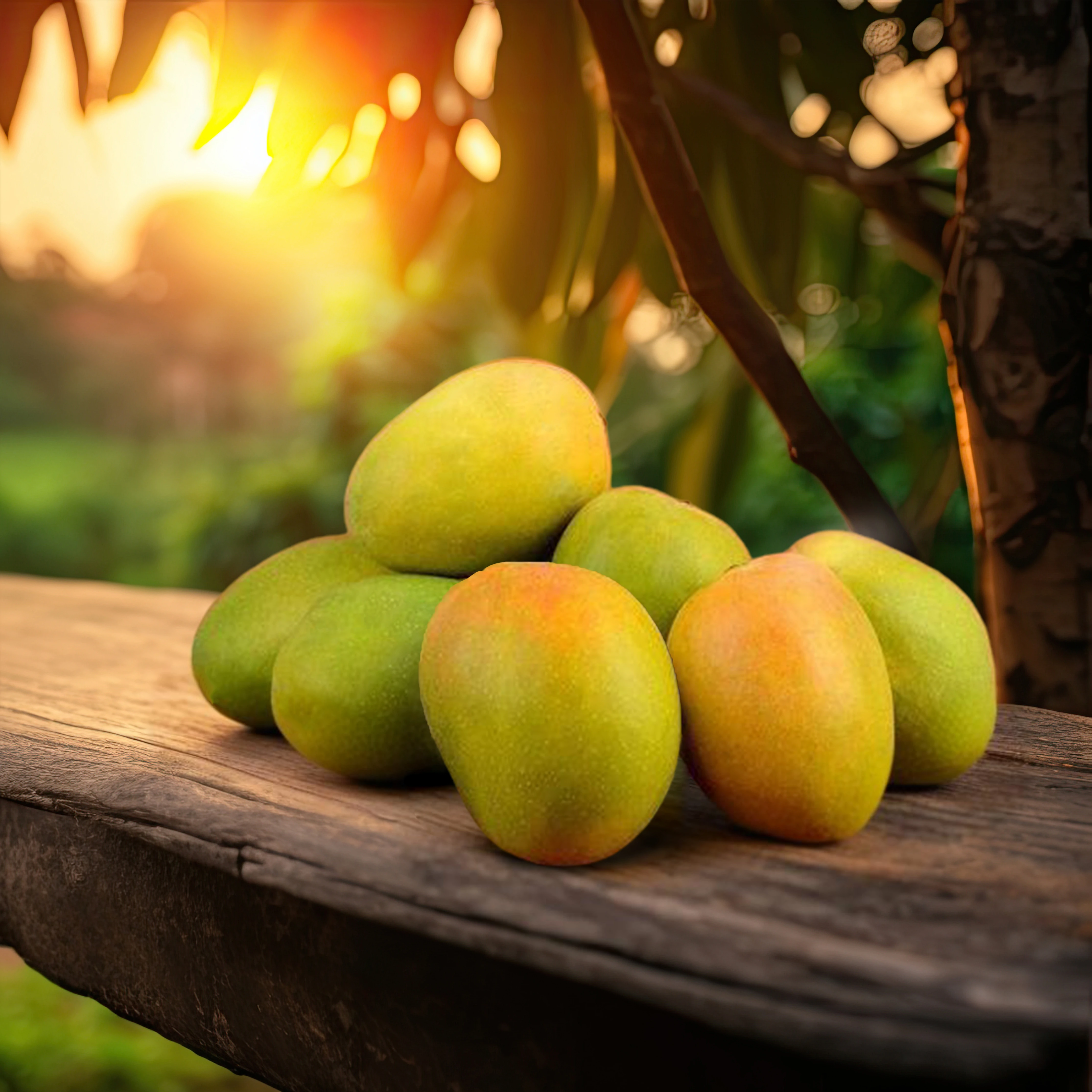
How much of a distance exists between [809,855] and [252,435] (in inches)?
142

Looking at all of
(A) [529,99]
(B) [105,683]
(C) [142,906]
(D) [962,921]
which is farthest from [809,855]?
(A) [529,99]

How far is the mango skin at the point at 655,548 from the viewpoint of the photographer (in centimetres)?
56

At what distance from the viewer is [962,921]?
1.26 feet

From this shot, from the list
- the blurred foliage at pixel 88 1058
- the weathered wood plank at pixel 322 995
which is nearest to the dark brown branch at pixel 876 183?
the weathered wood plank at pixel 322 995

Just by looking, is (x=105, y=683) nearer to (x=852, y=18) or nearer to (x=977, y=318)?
(x=977, y=318)

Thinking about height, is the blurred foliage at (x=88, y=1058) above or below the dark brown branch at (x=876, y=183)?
below

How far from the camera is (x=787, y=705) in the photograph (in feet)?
1.49

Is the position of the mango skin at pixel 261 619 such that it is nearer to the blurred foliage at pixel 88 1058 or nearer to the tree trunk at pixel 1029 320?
the tree trunk at pixel 1029 320

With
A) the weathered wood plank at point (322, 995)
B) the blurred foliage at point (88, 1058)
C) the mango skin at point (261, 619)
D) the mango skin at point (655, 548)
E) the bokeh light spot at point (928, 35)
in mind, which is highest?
the bokeh light spot at point (928, 35)

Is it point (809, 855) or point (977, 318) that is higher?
point (977, 318)

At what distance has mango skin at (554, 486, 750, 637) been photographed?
1.84ft

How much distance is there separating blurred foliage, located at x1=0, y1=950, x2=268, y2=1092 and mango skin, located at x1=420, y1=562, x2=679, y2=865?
6.89 feet

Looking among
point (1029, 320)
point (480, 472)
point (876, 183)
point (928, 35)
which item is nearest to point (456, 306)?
point (928, 35)

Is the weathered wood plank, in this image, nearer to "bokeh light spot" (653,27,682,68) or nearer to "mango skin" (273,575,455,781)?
"mango skin" (273,575,455,781)
